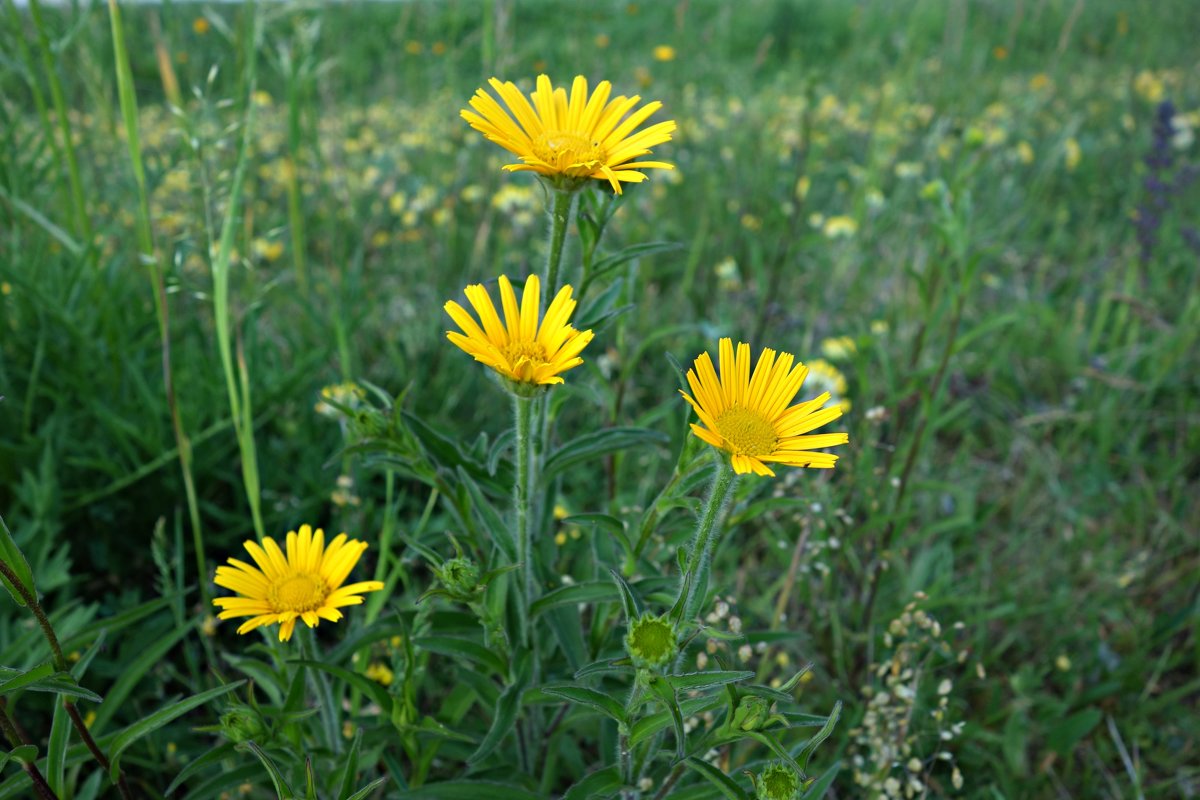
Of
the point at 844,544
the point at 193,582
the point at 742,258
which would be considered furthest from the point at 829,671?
the point at 742,258

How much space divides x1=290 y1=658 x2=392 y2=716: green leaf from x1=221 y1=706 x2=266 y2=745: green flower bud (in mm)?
77

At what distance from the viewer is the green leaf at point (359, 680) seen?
104 centimetres

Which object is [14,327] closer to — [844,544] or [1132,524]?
[844,544]

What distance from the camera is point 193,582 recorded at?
182cm

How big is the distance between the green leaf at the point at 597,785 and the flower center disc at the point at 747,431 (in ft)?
1.50

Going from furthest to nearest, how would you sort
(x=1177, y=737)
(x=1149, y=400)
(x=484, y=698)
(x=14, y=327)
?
(x=1149, y=400), (x=14, y=327), (x=1177, y=737), (x=484, y=698)

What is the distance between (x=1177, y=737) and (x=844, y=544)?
81 cm

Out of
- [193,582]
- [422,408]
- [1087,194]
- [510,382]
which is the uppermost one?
[510,382]

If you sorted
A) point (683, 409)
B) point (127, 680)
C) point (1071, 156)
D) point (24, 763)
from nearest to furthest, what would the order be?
point (24, 763)
point (127, 680)
point (683, 409)
point (1071, 156)

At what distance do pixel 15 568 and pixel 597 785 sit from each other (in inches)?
27.9

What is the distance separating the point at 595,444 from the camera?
1208 mm

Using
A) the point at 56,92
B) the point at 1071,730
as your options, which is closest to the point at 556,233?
the point at 56,92

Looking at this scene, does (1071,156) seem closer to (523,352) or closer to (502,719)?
(523,352)

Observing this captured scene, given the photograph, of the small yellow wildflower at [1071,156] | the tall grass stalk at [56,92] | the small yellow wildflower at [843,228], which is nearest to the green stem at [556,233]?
the tall grass stalk at [56,92]
